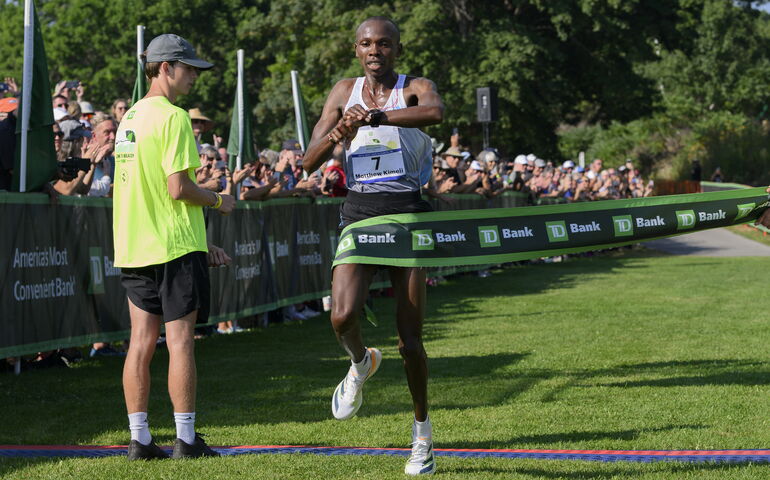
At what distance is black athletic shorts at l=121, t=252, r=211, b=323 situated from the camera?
655 centimetres

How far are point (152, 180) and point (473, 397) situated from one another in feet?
11.2

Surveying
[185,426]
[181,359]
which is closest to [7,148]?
[181,359]

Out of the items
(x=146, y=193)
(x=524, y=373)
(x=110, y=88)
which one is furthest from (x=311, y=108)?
(x=146, y=193)

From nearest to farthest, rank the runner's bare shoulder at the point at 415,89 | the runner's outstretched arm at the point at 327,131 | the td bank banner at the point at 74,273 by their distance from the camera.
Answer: the runner's outstretched arm at the point at 327,131 < the runner's bare shoulder at the point at 415,89 < the td bank banner at the point at 74,273

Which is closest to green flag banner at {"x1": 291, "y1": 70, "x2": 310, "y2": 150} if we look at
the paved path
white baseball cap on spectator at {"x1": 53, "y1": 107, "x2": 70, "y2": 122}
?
white baseball cap on spectator at {"x1": 53, "y1": 107, "x2": 70, "y2": 122}

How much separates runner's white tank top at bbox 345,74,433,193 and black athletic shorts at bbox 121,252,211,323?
984mm

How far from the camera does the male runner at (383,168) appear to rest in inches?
255

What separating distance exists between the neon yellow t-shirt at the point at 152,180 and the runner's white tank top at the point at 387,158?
2.91ft

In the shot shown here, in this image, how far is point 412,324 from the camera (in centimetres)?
650

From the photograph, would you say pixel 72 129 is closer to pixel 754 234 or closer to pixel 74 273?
pixel 74 273

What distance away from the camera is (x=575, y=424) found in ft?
25.4

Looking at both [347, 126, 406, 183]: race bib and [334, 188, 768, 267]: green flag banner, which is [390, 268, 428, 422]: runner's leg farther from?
[347, 126, 406, 183]: race bib

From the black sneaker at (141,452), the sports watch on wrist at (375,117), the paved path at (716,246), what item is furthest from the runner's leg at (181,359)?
the paved path at (716,246)

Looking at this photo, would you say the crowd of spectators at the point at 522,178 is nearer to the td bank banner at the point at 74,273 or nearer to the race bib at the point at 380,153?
the td bank banner at the point at 74,273
